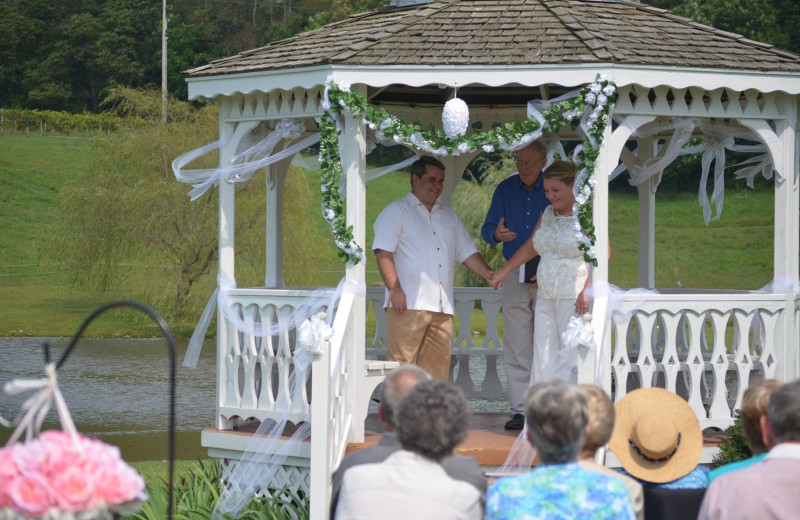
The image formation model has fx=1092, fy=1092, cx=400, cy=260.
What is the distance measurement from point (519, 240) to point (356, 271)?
1445 millimetres

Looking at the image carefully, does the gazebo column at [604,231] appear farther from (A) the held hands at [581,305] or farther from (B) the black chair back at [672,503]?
(B) the black chair back at [672,503]

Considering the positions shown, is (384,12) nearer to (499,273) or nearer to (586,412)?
(499,273)

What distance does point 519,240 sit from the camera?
8.24 meters

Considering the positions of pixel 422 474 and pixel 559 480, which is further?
pixel 422 474

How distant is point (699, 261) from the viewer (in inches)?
1537

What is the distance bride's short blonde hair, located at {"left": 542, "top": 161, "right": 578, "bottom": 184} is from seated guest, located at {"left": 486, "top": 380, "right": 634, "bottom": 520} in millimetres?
3659

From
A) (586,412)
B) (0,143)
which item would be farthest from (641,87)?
(0,143)

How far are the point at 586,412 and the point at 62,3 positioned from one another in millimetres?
61511

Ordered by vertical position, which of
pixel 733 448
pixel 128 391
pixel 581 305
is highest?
pixel 581 305

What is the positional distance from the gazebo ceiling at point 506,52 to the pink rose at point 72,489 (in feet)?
14.6

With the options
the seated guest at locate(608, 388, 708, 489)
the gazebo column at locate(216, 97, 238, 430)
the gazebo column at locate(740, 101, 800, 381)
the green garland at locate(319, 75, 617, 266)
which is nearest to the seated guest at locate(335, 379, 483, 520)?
the seated guest at locate(608, 388, 708, 489)

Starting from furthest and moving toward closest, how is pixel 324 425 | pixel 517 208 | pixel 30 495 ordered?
1. pixel 517 208
2. pixel 324 425
3. pixel 30 495

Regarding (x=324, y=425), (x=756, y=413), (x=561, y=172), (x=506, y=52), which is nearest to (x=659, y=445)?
(x=756, y=413)

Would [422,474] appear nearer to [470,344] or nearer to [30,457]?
[30,457]
